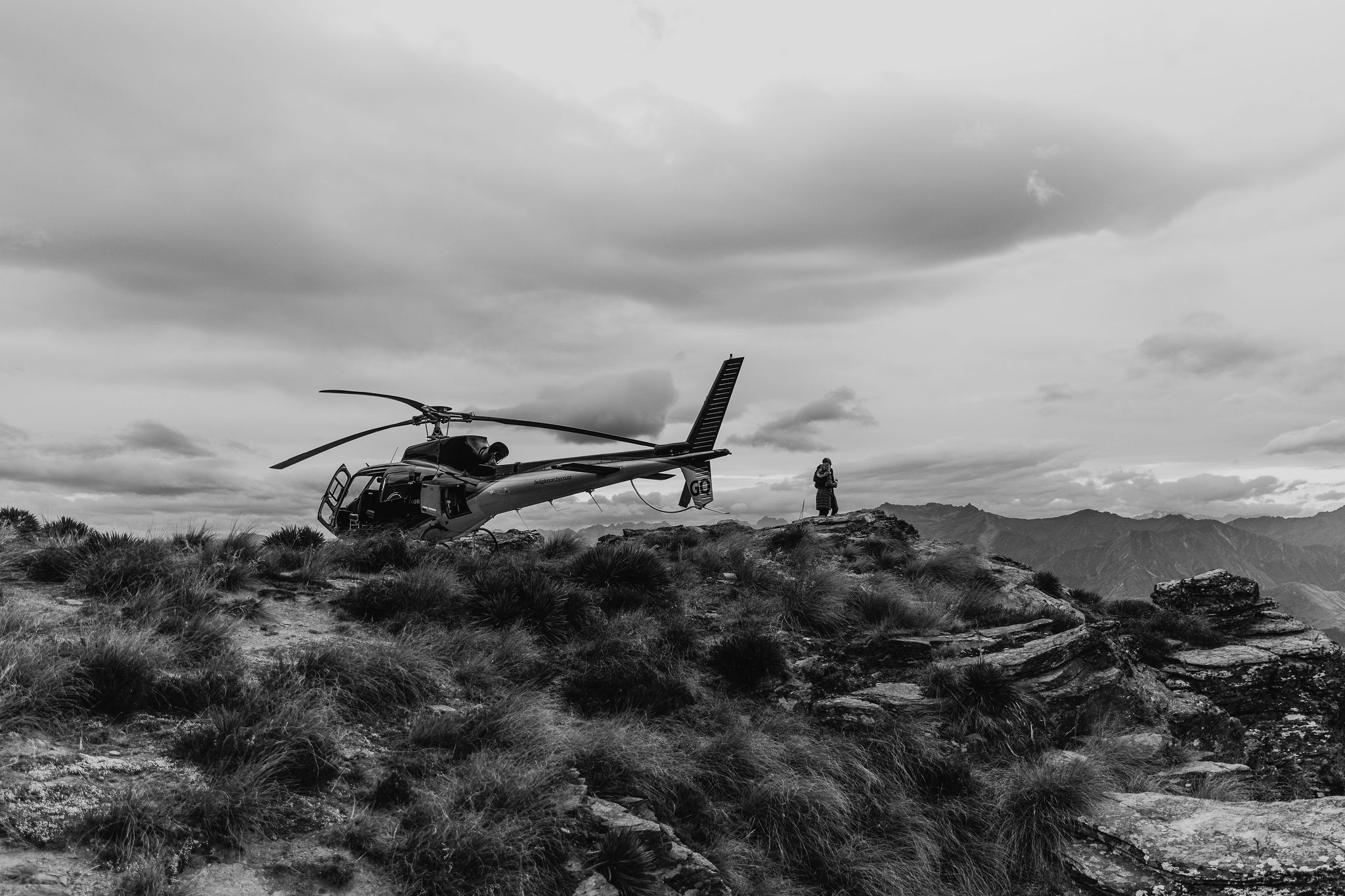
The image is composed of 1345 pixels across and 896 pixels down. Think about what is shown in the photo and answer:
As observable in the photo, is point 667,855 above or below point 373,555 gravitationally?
below

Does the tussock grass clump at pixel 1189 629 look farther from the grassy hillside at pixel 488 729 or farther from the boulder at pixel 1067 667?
the grassy hillside at pixel 488 729

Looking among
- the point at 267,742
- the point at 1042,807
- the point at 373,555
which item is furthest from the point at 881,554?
the point at 267,742

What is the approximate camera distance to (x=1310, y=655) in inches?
589

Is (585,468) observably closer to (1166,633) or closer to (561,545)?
(561,545)

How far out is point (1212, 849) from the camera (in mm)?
6641

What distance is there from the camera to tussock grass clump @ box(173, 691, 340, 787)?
5727 mm

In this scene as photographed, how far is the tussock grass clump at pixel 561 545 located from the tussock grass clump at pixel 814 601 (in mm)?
4808

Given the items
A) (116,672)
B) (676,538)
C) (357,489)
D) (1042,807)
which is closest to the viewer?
(116,672)

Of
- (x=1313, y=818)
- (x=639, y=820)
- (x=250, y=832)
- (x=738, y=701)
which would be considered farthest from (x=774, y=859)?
(x=1313, y=818)

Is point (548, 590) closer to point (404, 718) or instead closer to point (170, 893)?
point (404, 718)

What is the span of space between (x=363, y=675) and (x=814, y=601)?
7.41m

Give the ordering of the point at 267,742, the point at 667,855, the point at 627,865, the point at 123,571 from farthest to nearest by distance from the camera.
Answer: the point at 123,571, the point at 267,742, the point at 667,855, the point at 627,865

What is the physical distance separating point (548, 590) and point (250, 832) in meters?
5.70

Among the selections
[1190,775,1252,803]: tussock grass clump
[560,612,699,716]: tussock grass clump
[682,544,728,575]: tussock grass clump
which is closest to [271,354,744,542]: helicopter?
[682,544,728,575]: tussock grass clump
